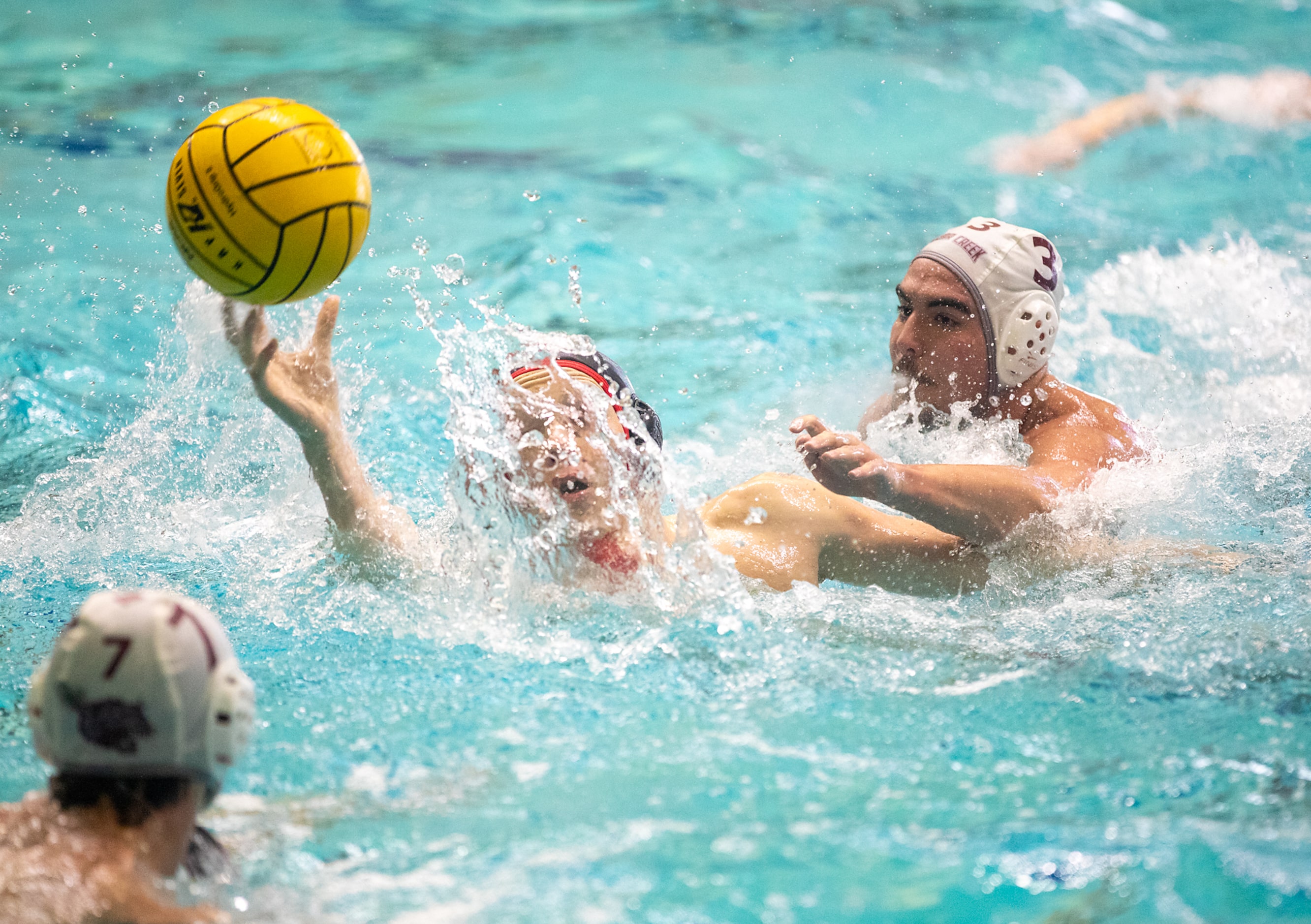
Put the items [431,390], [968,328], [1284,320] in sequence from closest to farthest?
[968,328] → [431,390] → [1284,320]

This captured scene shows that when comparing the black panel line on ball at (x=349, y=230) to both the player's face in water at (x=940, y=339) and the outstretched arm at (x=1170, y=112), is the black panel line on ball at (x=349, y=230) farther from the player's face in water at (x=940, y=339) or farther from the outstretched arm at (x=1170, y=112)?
the outstretched arm at (x=1170, y=112)

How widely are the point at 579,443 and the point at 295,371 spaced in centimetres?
65

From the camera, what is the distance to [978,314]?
127 inches

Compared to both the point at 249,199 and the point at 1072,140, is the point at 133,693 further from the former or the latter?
the point at 1072,140

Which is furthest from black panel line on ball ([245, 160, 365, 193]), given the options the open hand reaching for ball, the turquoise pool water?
the turquoise pool water

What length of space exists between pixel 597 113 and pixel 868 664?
6.84m

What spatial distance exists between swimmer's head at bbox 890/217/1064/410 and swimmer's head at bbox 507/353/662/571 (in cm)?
93

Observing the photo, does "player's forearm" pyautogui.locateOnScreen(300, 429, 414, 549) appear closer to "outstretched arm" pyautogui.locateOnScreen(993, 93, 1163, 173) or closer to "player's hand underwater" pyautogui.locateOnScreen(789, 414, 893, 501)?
"player's hand underwater" pyautogui.locateOnScreen(789, 414, 893, 501)

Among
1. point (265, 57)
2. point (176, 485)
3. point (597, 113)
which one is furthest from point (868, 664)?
point (265, 57)

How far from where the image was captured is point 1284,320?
5.24 meters

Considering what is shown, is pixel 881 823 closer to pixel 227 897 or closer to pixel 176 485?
pixel 227 897

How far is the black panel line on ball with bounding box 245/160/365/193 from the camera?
246 centimetres

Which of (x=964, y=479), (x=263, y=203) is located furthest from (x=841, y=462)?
(x=263, y=203)

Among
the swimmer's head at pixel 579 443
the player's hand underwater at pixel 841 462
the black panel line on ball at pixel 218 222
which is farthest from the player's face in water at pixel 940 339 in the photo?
the black panel line on ball at pixel 218 222
